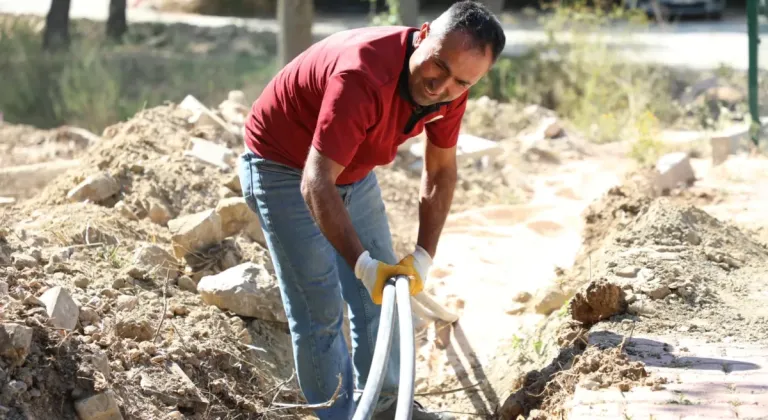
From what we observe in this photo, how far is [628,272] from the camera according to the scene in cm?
404

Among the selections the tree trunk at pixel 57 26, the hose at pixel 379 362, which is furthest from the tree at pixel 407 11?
the hose at pixel 379 362

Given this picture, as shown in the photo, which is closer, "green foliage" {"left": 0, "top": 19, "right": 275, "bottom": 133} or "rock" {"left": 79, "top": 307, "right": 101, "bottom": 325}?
"rock" {"left": 79, "top": 307, "right": 101, "bottom": 325}

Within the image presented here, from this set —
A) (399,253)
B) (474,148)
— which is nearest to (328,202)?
(399,253)

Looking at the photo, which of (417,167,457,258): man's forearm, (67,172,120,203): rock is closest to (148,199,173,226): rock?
(67,172,120,203): rock

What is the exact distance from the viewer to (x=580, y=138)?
27.2 feet

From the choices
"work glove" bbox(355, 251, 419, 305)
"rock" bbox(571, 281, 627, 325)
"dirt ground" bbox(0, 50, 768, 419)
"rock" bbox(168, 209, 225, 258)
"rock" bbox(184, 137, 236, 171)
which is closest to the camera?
"work glove" bbox(355, 251, 419, 305)

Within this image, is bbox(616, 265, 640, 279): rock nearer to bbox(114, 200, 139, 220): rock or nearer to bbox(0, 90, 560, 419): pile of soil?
bbox(0, 90, 560, 419): pile of soil

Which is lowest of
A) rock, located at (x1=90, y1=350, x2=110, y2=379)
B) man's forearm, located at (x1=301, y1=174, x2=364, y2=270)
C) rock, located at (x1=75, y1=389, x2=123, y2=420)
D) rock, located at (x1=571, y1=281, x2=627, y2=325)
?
rock, located at (x1=571, y1=281, x2=627, y2=325)

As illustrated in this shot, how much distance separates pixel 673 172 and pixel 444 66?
4040mm

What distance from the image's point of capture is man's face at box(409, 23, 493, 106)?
2.92 meters

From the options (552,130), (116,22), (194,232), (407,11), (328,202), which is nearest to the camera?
(328,202)

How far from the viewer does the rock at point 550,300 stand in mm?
4758

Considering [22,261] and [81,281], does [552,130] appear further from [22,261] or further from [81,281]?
[22,261]

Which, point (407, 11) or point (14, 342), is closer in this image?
point (14, 342)
